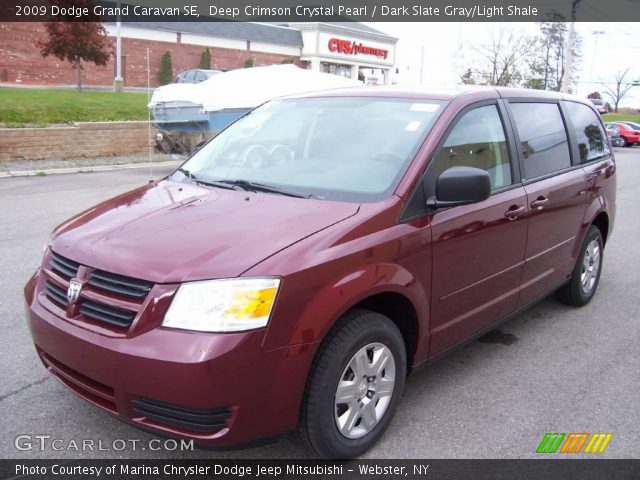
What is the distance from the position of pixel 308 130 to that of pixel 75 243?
5.35ft

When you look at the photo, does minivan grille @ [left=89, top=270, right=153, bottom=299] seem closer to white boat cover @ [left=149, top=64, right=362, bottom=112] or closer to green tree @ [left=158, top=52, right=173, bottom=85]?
white boat cover @ [left=149, top=64, right=362, bottom=112]

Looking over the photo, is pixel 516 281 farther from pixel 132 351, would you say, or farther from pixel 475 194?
pixel 132 351

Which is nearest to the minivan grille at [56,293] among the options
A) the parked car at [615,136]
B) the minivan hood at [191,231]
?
the minivan hood at [191,231]

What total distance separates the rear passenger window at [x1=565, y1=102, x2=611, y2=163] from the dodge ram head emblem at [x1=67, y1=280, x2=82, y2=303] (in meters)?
4.05

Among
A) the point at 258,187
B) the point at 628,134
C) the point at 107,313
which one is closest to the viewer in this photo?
the point at 107,313

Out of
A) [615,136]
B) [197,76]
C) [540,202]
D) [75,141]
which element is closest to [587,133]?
[540,202]

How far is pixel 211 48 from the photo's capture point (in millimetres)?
A: 49406

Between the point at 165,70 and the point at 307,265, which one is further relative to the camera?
the point at 165,70

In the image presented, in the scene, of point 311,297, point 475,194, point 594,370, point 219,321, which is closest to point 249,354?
point 219,321

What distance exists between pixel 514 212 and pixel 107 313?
2553mm

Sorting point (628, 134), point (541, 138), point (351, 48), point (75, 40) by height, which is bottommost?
point (628, 134)

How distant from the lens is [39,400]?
11.4 feet

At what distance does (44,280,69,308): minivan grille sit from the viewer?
113 inches

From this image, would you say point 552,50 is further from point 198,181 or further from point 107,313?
point 107,313
